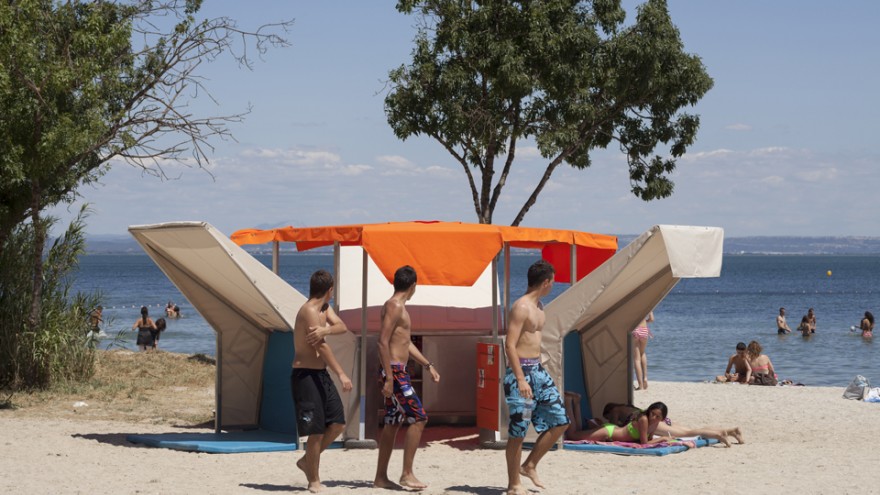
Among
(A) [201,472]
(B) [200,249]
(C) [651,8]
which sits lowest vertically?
(A) [201,472]

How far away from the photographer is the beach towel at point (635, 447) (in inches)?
382

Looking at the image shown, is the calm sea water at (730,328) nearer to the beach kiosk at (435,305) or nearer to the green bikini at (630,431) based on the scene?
the beach kiosk at (435,305)

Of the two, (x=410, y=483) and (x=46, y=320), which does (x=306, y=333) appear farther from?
(x=46, y=320)

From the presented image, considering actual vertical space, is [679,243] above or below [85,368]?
above

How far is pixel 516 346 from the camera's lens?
24.7 feet

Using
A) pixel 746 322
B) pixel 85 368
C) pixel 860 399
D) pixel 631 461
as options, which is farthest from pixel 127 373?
pixel 746 322

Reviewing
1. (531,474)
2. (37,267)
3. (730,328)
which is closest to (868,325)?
(730,328)

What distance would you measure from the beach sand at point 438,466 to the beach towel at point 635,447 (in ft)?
0.36

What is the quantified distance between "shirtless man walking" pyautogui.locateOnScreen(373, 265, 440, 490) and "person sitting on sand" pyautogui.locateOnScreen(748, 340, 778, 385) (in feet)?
35.4

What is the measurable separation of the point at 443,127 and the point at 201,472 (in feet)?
34.8

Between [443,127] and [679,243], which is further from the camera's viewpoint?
[443,127]

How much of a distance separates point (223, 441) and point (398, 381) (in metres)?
2.79

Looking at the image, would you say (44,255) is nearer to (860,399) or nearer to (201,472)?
(201,472)

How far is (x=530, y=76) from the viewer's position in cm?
1794
